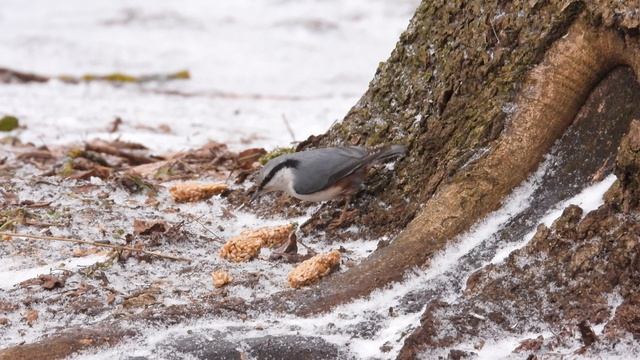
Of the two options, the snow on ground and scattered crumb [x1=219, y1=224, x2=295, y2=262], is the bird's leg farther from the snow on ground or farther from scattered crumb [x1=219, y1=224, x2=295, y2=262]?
the snow on ground

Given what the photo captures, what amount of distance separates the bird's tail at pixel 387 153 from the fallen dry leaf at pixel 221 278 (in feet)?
2.72

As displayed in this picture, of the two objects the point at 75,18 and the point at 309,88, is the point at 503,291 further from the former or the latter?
the point at 75,18

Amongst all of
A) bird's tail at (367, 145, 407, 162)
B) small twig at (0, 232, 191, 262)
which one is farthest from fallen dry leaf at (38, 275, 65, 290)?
bird's tail at (367, 145, 407, 162)

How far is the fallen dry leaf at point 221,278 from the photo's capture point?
3.46 metres

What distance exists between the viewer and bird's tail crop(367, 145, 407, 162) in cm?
390

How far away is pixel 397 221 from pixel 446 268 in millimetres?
570

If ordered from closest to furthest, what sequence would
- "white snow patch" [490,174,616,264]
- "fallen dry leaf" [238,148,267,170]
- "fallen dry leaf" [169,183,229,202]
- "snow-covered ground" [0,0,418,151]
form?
"white snow patch" [490,174,616,264] < "fallen dry leaf" [169,183,229,202] < "fallen dry leaf" [238,148,267,170] < "snow-covered ground" [0,0,418,151]

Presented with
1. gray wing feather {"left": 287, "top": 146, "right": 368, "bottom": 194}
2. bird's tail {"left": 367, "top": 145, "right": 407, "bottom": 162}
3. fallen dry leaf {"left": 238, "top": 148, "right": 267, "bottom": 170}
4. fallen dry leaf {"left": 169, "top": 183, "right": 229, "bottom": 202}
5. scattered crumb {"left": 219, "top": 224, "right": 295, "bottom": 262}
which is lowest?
fallen dry leaf {"left": 169, "top": 183, "right": 229, "bottom": 202}

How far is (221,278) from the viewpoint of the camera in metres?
3.47

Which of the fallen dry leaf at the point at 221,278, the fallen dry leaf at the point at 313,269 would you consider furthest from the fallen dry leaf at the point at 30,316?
the fallen dry leaf at the point at 313,269

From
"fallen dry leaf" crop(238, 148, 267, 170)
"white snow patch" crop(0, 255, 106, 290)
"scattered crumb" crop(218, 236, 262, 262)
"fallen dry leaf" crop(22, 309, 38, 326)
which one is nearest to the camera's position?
"fallen dry leaf" crop(22, 309, 38, 326)

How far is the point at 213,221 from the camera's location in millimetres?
4359

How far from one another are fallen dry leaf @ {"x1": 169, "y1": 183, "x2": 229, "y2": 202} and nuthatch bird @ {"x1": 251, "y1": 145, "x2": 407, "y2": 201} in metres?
0.40

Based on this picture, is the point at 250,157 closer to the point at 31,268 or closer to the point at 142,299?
the point at 31,268
